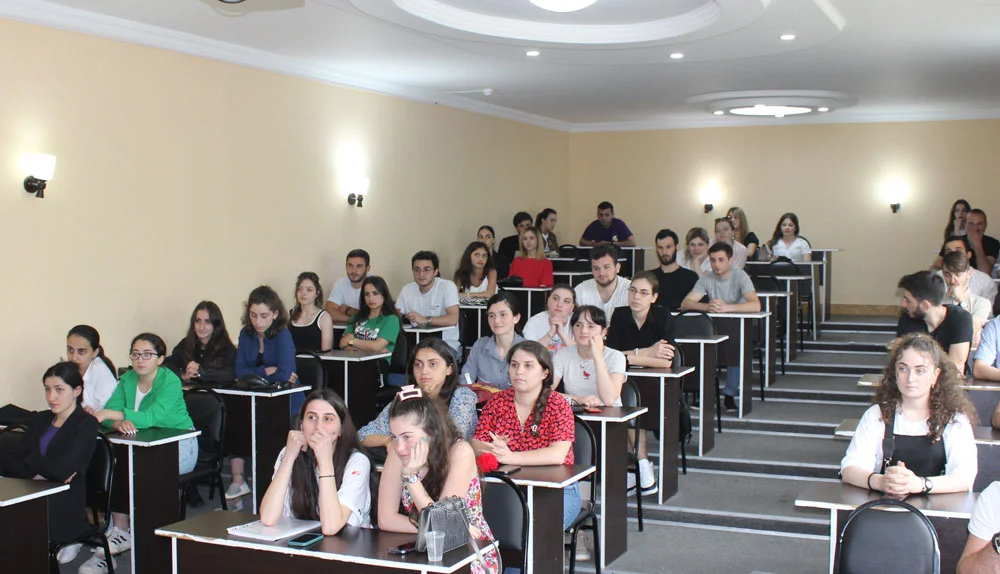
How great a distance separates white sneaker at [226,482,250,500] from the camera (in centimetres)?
637

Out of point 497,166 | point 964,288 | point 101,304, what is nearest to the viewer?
point 964,288

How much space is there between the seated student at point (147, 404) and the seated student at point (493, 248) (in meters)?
5.75

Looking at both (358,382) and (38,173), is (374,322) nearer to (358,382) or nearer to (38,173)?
(358,382)

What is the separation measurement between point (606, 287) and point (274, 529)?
445 centimetres

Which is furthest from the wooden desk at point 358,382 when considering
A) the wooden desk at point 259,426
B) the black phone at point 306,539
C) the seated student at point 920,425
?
the seated student at point 920,425

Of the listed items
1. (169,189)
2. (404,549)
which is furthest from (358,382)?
(404,549)

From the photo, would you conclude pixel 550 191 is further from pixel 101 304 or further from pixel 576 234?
pixel 101 304

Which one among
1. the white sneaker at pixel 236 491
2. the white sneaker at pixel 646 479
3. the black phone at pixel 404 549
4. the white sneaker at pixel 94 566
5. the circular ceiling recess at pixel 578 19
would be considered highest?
the circular ceiling recess at pixel 578 19

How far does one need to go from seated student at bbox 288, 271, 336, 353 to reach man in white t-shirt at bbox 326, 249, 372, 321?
39.7 inches

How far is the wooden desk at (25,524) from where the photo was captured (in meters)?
3.98

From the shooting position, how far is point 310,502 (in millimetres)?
3633

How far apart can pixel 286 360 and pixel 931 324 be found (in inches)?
157

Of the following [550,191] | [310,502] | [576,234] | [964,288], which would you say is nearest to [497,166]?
[550,191]

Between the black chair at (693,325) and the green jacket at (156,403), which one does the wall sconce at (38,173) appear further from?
the black chair at (693,325)
